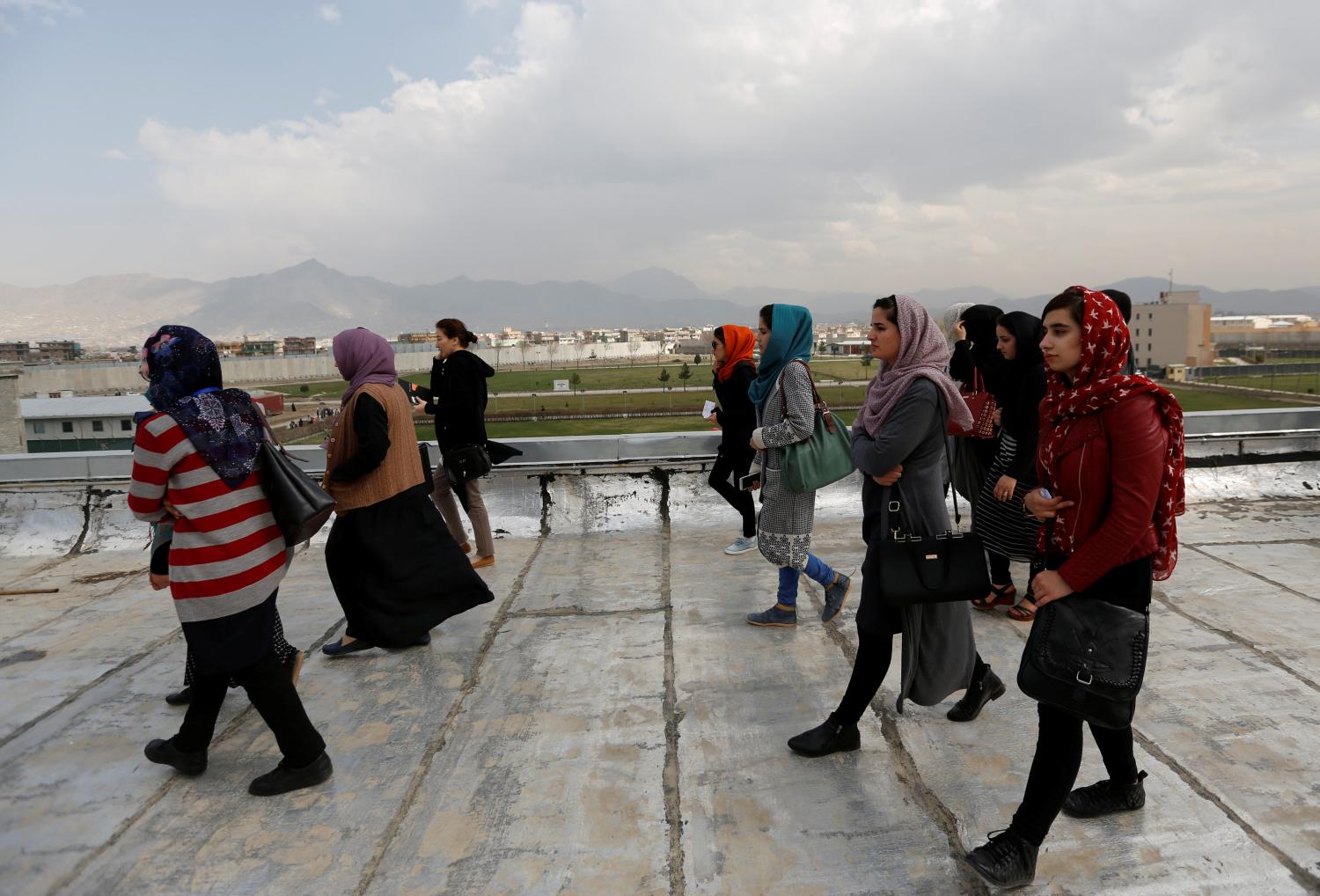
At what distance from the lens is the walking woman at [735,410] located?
4453 mm

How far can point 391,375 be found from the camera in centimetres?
339

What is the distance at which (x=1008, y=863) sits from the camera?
→ 1.82m

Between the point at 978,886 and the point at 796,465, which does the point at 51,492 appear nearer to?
the point at 796,465

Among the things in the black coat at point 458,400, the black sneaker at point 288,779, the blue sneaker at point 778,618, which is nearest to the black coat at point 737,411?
the blue sneaker at point 778,618

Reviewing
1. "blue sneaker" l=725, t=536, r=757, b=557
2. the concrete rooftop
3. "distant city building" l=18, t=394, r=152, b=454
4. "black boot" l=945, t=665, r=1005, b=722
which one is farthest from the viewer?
"distant city building" l=18, t=394, r=152, b=454

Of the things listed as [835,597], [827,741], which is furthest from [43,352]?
[827,741]

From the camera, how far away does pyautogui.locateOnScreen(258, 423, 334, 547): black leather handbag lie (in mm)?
2365

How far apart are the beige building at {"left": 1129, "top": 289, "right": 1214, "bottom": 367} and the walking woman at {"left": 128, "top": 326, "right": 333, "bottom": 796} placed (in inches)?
3744

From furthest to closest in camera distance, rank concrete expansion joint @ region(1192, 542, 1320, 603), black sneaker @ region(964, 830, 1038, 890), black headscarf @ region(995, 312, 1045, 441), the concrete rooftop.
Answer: concrete expansion joint @ region(1192, 542, 1320, 603), black headscarf @ region(995, 312, 1045, 441), the concrete rooftop, black sneaker @ region(964, 830, 1038, 890)

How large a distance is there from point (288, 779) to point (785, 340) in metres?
2.49

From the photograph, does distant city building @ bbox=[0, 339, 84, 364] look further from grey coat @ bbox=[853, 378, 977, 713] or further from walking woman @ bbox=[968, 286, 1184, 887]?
walking woman @ bbox=[968, 286, 1184, 887]

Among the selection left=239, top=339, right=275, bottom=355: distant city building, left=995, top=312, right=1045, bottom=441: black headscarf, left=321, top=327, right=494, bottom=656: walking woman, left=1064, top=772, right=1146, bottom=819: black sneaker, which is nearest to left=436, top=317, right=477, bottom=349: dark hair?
left=321, top=327, right=494, bottom=656: walking woman

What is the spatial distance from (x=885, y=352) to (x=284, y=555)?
2.10 meters

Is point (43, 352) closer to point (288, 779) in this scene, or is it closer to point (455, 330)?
point (455, 330)
